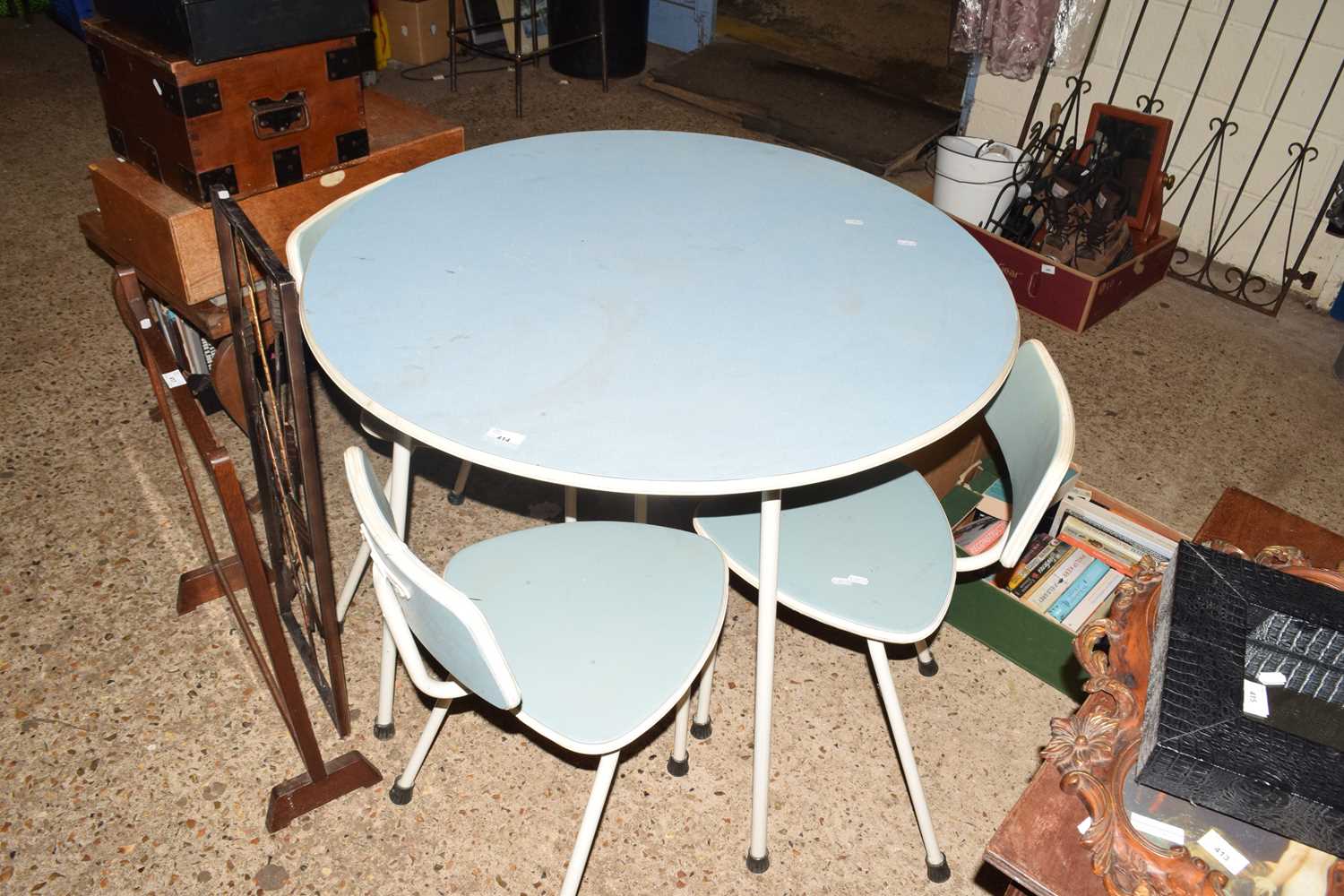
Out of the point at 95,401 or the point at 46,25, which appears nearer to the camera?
the point at 95,401

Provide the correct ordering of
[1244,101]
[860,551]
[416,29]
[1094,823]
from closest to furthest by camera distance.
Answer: [1094,823]
[860,551]
[1244,101]
[416,29]

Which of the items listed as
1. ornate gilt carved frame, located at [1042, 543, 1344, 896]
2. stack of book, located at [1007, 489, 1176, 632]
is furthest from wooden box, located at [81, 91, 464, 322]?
ornate gilt carved frame, located at [1042, 543, 1344, 896]

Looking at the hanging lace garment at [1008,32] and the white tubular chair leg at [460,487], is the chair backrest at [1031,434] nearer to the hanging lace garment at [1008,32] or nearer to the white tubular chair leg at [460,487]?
the white tubular chair leg at [460,487]

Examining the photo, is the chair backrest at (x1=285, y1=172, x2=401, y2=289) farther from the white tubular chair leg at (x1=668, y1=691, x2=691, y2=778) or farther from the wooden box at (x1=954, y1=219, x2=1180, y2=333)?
the wooden box at (x1=954, y1=219, x2=1180, y2=333)

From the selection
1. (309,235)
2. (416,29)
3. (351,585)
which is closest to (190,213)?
(309,235)

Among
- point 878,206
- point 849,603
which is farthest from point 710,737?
point 878,206

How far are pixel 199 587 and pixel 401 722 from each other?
585mm

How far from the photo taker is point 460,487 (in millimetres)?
2586

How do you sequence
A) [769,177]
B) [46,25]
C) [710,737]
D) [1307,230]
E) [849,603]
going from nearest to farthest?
[849,603]
[710,737]
[769,177]
[1307,230]
[46,25]

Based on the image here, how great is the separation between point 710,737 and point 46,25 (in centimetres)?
554

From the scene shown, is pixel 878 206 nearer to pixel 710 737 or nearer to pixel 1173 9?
pixel 710 737

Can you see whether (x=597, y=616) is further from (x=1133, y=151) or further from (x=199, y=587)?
(x=1133, y=151)

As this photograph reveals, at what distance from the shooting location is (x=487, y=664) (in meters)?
1.31

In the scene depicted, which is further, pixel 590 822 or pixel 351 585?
pixel 351 585
